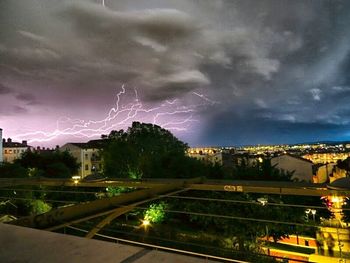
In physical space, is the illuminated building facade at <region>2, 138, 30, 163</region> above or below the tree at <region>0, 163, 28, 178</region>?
above

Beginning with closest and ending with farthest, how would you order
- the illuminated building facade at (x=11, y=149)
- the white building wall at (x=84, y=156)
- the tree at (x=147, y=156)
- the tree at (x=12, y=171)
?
1. the tree at (x=12, y=171)
2. the tree at (x=147, y=156)
3. the white building wall at (x=84, y=156)
4. the illuminated building facade at (x=11, y=149)

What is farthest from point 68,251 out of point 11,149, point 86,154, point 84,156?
point 11,149

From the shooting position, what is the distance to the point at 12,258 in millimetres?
1226

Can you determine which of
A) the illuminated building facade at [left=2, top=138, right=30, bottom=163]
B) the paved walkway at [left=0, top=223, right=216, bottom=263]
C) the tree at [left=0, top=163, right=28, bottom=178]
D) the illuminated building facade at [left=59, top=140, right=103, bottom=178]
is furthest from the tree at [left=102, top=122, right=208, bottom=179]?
the illuminated building facade at [left=2, top=138, right=30, bottom=163]

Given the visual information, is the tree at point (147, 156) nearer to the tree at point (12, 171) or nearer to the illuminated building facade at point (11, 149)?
the tree at point (12, 171)

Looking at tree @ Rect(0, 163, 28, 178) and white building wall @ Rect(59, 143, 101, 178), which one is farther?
white building wall @ Rect(59, 143, 101, 178)

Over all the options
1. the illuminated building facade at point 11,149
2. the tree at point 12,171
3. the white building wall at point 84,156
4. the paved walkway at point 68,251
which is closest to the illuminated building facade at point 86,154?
the white building wall at point 84,156

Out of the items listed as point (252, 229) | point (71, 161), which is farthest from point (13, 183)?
point (71, 161)

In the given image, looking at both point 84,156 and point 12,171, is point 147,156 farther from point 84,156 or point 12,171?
point 84,156

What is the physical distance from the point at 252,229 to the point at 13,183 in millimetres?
8365

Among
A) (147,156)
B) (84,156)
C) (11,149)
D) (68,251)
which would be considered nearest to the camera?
(68,251)

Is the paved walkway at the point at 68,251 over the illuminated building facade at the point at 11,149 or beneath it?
beneath

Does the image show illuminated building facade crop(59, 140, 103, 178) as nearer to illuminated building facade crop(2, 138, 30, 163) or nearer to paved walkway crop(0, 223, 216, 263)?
illuminated building facade crop(2, 138, 30, 163)

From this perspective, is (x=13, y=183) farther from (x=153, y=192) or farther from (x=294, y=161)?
(x=294, y=161)
